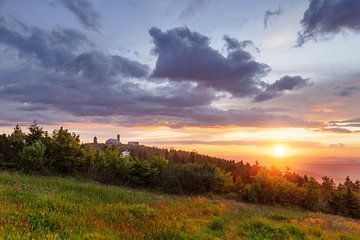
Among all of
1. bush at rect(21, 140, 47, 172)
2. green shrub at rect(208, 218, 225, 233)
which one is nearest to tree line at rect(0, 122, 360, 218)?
bush at rect(21, 140, 47, 172)

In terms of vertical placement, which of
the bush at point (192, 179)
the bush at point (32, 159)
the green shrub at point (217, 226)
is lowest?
the green shrub at point (217, 226)

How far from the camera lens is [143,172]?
43.8 meters

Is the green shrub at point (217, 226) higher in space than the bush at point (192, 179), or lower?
lower

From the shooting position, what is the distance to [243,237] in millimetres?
15531

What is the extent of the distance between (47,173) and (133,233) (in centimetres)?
2813

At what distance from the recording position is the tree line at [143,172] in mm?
39062

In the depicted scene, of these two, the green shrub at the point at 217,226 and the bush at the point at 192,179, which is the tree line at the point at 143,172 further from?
the green shrub at the point at 217,226

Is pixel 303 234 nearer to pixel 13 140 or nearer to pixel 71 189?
pixel 71 189

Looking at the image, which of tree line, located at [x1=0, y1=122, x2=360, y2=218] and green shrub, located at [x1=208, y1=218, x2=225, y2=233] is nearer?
green shrub, located at [x1=208, y1=218, x2=225, y2=233]

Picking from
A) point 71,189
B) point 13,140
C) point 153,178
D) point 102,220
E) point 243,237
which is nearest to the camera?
point 102,220

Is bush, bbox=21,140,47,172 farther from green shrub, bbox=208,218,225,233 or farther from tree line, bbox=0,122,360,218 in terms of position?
green shrub, bbox=208,218,225,233

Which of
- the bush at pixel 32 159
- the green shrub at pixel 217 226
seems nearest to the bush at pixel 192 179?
the bush at pixel 32 159

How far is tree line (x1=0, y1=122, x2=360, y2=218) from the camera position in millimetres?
39062

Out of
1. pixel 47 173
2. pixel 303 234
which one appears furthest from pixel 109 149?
pixel 303 234
